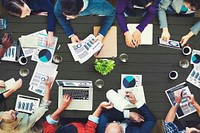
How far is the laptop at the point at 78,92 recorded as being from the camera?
264cm

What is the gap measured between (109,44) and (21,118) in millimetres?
814

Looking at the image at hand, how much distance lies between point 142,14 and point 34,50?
0.81m

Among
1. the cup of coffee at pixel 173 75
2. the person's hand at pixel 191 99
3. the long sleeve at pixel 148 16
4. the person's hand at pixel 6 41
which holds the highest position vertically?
the long sleeve at pixel 148 16

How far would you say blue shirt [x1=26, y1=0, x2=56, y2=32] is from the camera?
8.54ft

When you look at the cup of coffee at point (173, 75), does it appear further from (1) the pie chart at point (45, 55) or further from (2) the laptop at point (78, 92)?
(1) the pie chart at point (45, 55)

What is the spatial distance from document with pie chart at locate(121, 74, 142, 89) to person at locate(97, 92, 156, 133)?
0.06m

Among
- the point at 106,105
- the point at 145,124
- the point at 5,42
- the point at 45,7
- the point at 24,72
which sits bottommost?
the point at 145,124

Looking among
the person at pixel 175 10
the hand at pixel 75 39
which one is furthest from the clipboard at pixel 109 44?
the person at pixel 175 10

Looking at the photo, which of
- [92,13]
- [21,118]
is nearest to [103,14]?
[92,13]

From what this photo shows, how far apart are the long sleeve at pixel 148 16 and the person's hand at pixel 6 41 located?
2.97 ft

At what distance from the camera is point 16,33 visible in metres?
2.64

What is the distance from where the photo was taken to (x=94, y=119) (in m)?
2.62

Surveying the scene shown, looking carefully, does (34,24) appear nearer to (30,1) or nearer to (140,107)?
(30,1)

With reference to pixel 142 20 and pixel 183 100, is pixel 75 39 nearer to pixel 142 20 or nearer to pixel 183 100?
pixel 142 20
